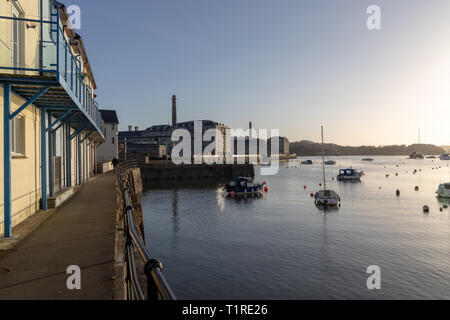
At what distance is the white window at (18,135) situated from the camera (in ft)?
37.5

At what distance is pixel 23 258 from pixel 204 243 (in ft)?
59.9

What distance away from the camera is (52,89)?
36.8 ft

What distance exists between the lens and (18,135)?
39.1 feet

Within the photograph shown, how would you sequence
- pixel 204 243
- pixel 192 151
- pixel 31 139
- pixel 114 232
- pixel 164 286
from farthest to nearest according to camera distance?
pixel 192 151 → pixel 204 243 → pixel 31 139 → pixel 114 232 → pixel 164 286

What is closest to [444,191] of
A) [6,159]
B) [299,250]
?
[299,250]

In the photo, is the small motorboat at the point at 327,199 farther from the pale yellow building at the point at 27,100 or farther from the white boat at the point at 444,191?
the pale yellow building at the point at 27,100

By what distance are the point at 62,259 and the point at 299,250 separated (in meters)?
18.9

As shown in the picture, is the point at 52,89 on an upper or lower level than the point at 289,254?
upper

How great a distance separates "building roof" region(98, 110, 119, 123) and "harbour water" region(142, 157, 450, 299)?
27790mm

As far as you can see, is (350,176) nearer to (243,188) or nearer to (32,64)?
(243,188)

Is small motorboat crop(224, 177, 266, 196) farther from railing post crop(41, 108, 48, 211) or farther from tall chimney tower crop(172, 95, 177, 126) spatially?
tall chimney tower crop(172, 95, 177, 126)
